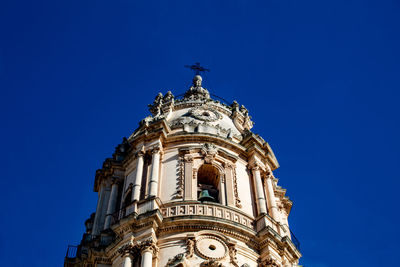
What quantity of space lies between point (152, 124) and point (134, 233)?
6.83 meters

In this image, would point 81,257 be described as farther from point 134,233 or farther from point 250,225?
point 250,225

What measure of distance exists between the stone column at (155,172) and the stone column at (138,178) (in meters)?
0.57

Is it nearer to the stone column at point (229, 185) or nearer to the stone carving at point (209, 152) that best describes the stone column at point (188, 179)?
the stone carving at point (209, 152)

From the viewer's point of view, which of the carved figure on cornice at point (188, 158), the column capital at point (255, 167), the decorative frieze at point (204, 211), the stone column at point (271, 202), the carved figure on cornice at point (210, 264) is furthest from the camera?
the column capital at point (255, 167)

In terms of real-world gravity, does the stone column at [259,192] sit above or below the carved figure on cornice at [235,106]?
below

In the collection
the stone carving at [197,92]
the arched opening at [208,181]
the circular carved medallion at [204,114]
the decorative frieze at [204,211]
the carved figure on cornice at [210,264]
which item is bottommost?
the carved figure on cornice at [210,264]

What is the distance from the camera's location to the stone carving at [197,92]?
3272 cm

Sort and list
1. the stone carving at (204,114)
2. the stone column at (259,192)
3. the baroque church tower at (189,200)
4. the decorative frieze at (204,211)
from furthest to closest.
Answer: the stone carving at (204,114)
the stone column at (259,192)
the decorative frieze at (204,211)
the baroque church tower at (189,200)

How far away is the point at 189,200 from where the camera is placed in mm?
22766

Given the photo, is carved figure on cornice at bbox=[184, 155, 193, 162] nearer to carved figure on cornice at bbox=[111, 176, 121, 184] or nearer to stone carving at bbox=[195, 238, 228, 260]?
carved figure on cornice at bbox=[111, 176, 121, 184]

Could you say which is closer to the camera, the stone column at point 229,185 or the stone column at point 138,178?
the stone column at point 138,178

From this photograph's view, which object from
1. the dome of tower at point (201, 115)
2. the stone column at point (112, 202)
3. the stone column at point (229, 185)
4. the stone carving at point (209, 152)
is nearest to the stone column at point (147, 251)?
the stone column at point (112, 202)

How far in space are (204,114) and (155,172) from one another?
257 inches

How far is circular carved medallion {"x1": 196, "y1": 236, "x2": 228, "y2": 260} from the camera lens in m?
20.8
